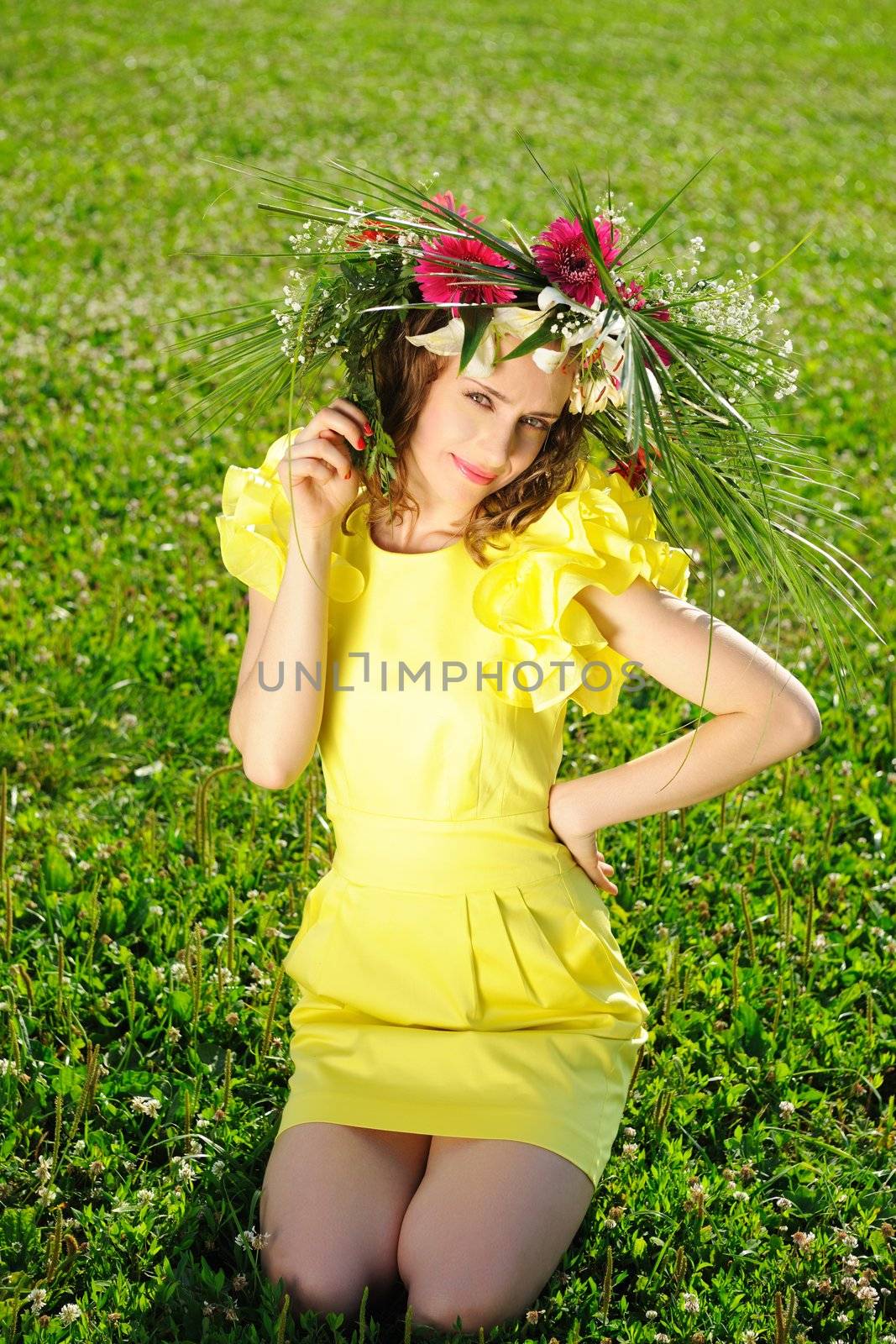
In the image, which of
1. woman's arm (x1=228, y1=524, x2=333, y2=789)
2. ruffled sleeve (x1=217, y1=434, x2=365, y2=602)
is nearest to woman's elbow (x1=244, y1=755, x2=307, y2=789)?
woman's arm (x1=228, y1=524, x2=333, y2=789)

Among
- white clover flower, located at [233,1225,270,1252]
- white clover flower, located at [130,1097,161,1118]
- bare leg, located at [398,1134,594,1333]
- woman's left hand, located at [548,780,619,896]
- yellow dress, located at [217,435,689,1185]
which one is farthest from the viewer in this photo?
white clover flower, located at [130,1097,161,1118]

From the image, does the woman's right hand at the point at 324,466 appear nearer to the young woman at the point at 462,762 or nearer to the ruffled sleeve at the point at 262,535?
the young woman at the point at 462,762

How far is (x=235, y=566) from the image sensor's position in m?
3.04

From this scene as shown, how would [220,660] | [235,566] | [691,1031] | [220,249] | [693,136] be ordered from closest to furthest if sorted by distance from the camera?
[235,566], [691,1031], [220,660], [220,249], [693,136]

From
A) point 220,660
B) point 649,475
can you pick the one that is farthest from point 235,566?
point 220,660

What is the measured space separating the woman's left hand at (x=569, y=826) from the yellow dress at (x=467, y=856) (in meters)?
0.03

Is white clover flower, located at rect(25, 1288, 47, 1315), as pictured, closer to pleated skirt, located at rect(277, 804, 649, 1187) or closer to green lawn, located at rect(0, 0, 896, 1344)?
green lawn, located at rect(0, 0, 896, 1344)

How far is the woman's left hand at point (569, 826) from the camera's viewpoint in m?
2.95

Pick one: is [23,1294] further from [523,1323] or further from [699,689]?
[699,689]

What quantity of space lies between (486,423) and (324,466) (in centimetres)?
35

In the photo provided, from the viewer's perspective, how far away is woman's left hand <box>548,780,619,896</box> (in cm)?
295

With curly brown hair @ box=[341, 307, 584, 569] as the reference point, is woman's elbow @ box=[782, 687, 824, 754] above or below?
below

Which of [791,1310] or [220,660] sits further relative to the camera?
[220,660]

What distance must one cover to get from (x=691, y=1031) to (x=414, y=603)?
135cm
